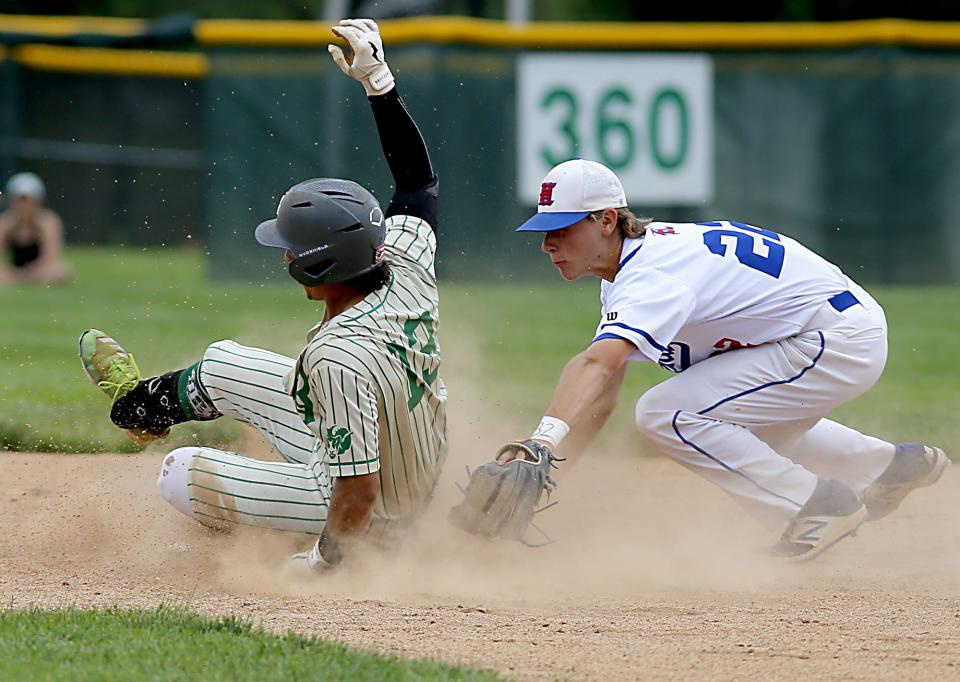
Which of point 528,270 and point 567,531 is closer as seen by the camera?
point 567,531

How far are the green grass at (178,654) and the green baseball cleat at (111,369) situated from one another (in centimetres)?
133

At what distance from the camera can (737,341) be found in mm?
4695

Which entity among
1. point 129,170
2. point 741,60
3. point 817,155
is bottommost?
point 129,170

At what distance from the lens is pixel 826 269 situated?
473 centimetres

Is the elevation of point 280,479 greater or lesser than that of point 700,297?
lesser

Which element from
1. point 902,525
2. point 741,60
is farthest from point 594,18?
point 902,525

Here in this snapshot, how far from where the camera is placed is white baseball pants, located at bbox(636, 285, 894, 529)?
15.1ft

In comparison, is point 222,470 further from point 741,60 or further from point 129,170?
point 129,170

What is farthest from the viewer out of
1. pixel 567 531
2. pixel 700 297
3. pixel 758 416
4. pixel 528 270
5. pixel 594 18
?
pixel 594 18

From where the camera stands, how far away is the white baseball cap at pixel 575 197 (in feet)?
14.5

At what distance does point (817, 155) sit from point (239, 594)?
1057 cm

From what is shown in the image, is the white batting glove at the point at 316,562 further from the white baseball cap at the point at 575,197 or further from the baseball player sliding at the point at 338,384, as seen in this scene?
the white baseball cap at the point at 575,197

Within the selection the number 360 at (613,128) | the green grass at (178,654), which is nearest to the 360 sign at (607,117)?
the number 360 at (613,128)

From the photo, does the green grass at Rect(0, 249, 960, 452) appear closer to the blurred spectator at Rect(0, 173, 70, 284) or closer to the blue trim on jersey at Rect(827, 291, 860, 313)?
the blurred spectator at Rect(0, 173, 70, 284)
